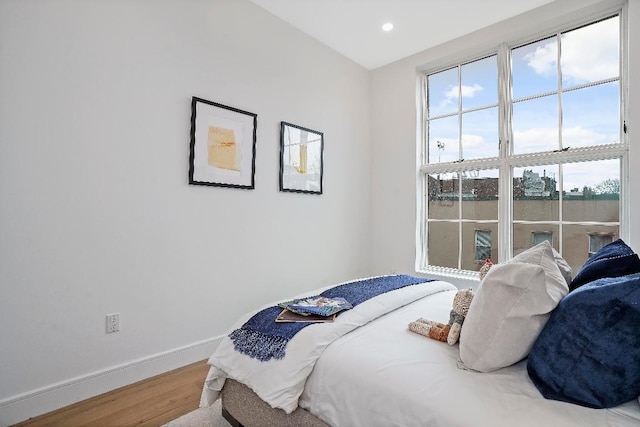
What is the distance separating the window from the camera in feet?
8.62

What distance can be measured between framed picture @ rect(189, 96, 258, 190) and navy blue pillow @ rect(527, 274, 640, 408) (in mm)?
2280

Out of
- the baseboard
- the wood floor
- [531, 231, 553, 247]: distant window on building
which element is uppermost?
[531, 231, 553, 247]: distant window on building

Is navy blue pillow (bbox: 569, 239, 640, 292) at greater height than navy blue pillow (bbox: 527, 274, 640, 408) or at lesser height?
greater

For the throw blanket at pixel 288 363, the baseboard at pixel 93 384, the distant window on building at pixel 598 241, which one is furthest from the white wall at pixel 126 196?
the distant window on building at pixel 598 241

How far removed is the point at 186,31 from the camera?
2379 millimetres

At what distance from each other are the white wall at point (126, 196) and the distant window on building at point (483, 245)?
1791 millimetres

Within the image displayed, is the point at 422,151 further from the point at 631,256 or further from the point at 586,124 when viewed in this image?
the point at 631,256

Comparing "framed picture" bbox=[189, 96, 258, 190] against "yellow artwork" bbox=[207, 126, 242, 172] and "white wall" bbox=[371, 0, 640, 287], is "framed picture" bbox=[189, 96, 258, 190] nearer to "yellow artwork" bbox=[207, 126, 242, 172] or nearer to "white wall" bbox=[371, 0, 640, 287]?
"yellow artwork" bbox=[207, 126, 242, 172]

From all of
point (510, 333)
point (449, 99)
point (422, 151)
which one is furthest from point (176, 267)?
point (449, 99)

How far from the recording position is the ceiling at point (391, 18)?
2.79 meters

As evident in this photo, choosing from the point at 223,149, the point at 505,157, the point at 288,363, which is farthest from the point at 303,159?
the point at 288,363

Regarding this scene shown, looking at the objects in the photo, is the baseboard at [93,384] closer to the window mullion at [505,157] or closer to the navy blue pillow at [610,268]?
the navy blue pillow at [610,268]

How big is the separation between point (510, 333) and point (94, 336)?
7.30 feet

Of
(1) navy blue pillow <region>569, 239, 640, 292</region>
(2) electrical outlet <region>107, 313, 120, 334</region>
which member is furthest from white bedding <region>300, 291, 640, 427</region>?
(2) electrical outlet <region>107, 313, 120, 334</region>
